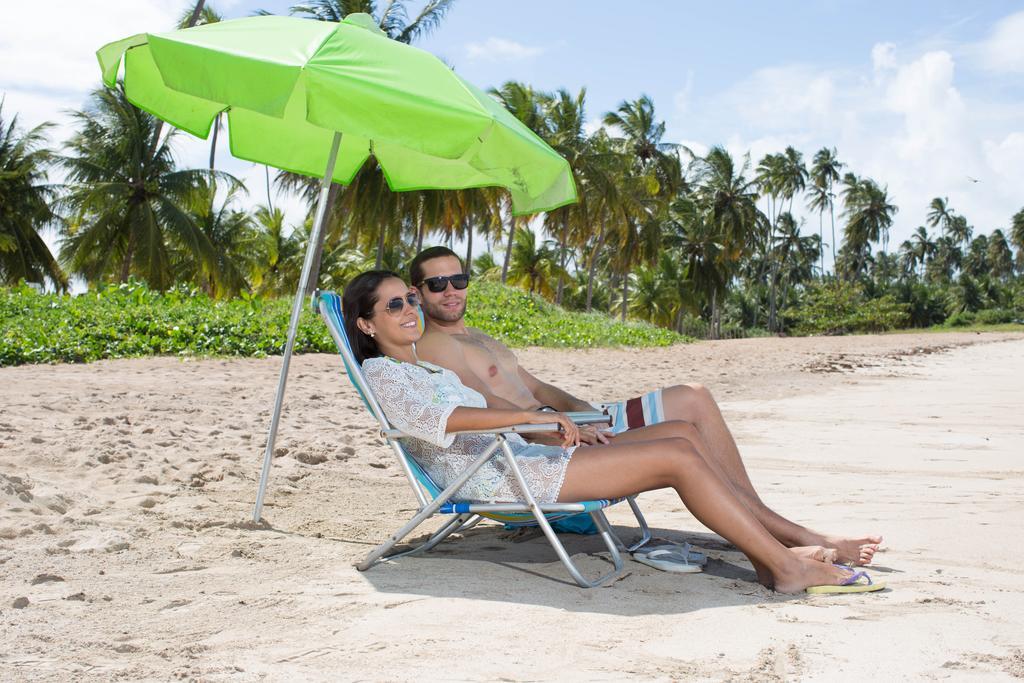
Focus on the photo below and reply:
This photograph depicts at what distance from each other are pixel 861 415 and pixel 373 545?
596cm

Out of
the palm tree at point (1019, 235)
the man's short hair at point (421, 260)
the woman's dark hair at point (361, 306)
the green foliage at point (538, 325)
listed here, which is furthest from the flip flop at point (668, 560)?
the palm tree at point (1019, 235)

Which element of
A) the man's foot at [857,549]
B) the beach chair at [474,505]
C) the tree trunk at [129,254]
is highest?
the tree trunk at [129,254]

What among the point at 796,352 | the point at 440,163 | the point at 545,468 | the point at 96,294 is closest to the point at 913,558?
the point at 545,468

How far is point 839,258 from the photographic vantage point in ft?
249

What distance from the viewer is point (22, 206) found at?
27.0 meters

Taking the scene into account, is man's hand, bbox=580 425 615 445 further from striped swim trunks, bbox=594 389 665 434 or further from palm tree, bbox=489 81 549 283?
Answer: palm tree, bbox=489 81 549 283

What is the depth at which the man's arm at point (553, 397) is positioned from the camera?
4.04 meters

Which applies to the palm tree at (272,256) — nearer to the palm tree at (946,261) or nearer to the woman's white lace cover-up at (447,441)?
the woman's white lace cover-up at (447,441)

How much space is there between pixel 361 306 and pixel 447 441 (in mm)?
709

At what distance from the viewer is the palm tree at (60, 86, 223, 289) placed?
24188mm

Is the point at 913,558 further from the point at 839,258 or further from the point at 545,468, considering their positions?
the point at 839,258

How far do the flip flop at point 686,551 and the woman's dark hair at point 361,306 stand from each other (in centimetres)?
130

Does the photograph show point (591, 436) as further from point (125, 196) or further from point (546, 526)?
point (125, 196)

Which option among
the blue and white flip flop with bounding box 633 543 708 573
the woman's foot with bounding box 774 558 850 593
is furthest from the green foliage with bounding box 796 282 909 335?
the woman's foot with bounding box 774 558 850 593
